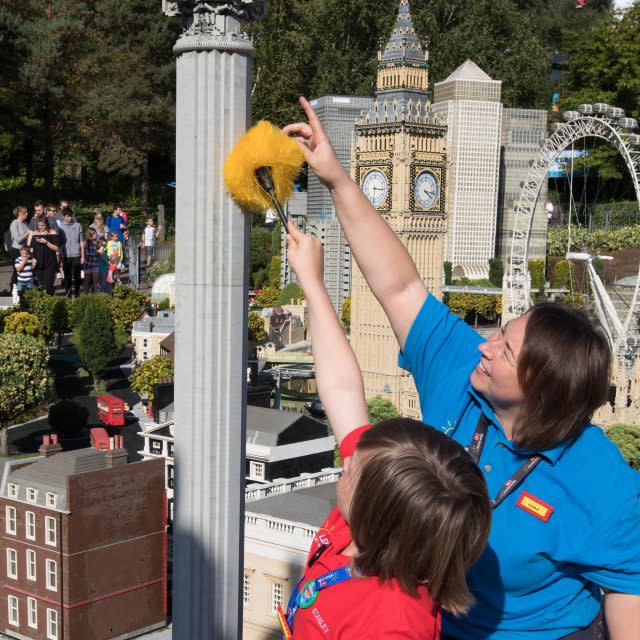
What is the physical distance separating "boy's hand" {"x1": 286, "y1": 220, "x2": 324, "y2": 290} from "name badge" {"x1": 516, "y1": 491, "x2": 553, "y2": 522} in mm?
1118

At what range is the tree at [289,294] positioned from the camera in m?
40.9

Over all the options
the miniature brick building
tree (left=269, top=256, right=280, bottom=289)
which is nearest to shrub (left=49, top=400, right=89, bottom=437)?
the miniature brick building

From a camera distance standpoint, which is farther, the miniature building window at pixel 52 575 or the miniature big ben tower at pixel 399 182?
the miniature big ben tower at pixel 399 182

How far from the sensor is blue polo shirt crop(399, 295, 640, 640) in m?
2.70

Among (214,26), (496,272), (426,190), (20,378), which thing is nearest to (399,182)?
(426,190)

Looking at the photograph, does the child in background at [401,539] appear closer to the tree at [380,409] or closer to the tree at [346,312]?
the tree at [380,409]

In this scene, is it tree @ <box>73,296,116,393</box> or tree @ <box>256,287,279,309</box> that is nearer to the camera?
tree @ <box>73,296,116,393</box>

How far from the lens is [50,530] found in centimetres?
1923

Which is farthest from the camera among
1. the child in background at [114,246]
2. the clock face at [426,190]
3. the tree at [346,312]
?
the tree at [346,312]

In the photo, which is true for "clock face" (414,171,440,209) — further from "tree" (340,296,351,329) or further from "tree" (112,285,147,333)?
"tree" (112,285,147,333)

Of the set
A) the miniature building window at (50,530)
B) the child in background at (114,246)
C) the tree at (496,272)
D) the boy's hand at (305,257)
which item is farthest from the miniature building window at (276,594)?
the tree at (496,272)

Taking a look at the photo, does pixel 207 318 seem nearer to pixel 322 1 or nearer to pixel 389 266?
pixel 389 266

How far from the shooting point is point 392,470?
7.78 feet

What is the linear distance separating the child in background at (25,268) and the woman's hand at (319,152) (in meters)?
22.7
